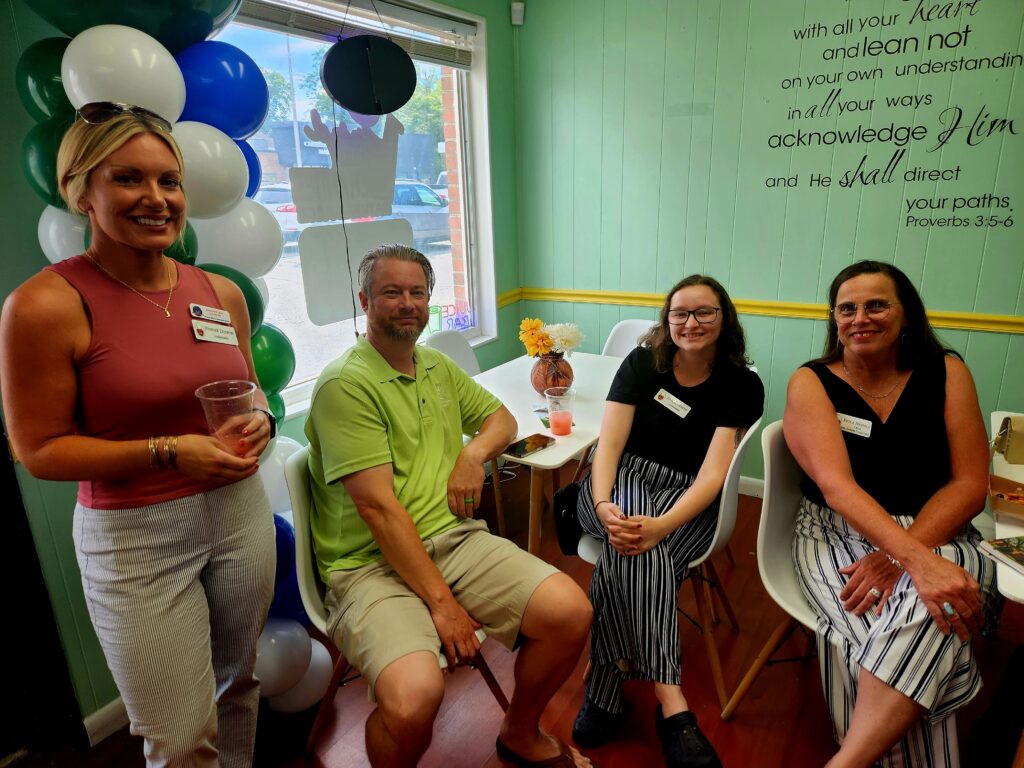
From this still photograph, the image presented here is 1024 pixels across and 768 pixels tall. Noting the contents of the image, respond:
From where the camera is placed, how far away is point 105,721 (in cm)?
191

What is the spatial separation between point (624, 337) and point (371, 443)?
2.00m

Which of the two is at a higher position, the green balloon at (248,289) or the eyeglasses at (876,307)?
the green balloon at (248,289)

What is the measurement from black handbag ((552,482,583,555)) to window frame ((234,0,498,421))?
5.92ft

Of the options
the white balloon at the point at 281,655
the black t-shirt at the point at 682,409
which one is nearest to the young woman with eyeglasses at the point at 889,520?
the black t-shirt at the point at 682,409

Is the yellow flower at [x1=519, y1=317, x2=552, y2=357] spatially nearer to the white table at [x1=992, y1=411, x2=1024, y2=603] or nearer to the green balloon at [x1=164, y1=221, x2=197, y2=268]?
the green balloon at [x1=164, y1=221, x2=197, y2=268]

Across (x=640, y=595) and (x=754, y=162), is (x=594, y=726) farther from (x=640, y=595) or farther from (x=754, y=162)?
(x=754, y=162)

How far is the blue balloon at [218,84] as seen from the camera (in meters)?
1.63

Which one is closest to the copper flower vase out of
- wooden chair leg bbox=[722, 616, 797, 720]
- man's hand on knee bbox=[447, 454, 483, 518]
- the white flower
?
the white flower

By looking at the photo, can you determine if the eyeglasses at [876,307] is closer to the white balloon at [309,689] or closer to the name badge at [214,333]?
the name badge at [214,333]

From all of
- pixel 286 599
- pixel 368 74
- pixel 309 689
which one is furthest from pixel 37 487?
pixel 368 74

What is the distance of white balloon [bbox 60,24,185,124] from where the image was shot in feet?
4.45

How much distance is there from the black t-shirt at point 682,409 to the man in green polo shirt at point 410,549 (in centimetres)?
55

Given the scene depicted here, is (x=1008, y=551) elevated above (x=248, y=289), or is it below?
below

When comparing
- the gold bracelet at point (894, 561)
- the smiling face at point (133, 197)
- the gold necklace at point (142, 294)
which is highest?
the smiling face at point (133, 197)
